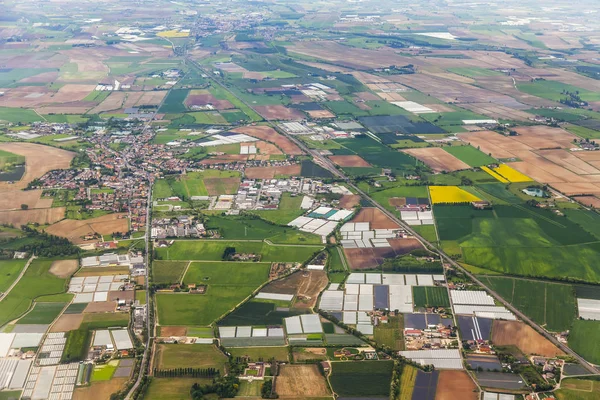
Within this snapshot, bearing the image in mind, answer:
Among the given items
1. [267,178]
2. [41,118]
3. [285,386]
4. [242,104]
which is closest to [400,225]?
[267,178]

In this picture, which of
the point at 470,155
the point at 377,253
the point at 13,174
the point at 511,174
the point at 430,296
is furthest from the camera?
the point at 470,155

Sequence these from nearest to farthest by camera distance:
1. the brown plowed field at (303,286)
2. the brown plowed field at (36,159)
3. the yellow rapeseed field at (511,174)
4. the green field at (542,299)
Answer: the green field at (542,299), the brown plowed field at (303,286), the brown plowed field at (36,159), the yellow rapeseed field at (511,174)

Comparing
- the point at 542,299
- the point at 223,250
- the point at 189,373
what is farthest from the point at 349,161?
the point at 189,373

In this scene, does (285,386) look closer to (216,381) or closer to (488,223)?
(216,381)

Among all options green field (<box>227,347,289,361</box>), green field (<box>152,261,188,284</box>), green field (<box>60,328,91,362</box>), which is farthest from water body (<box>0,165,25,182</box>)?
green field (<box>227,347,289,361</box>)

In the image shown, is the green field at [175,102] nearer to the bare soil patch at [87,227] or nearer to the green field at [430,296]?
the bare soil patch at [87,227]

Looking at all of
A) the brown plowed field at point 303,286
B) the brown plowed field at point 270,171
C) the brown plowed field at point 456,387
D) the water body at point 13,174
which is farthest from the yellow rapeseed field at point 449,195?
the water body at point 13,174

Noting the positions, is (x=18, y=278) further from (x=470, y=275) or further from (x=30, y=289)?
(x=470, y=275)
